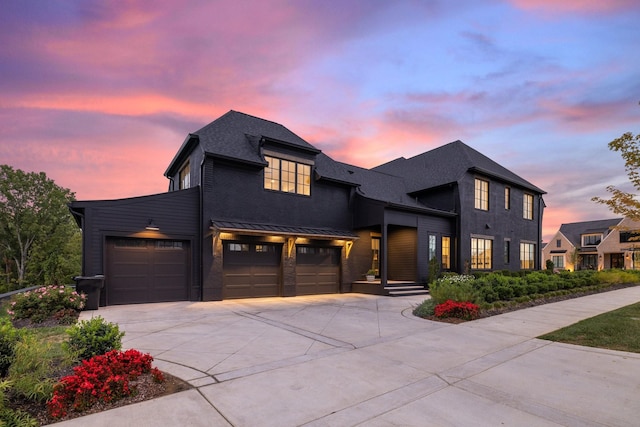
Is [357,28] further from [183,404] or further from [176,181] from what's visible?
[176,181]

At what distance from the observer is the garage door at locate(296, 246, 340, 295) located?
51.3ft

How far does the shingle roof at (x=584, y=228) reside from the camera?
1852 inches

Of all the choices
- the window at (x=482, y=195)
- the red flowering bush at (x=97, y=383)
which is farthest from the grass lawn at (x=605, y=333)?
the window at (x=482, y=195)

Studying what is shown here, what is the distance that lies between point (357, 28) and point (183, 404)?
36.8 ft

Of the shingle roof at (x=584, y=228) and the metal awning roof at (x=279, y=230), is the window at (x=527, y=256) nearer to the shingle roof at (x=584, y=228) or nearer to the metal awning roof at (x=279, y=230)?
the metal awning roof at (x=279, y=230)

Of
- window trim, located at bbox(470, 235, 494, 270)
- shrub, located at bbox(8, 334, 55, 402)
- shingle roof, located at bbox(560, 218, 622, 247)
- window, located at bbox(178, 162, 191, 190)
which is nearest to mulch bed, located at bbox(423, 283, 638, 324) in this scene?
window trim, located at bbox(470, 235, 494, 270)

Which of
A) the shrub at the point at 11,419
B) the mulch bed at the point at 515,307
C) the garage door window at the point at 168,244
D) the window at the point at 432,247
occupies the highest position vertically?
the garage door window at the point at 168,244

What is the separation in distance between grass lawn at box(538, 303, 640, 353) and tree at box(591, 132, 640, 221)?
382cm

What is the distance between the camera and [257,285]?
14.3 m

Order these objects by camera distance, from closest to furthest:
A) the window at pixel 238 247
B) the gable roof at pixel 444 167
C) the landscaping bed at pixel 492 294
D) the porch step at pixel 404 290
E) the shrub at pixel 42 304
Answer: the shrub at pixel 42 304 < the landscaping bed at pixel 492 294 < the window at pixel 238 247 < the porch step at pixel 404 290 < the gable roof at pixel 444 167

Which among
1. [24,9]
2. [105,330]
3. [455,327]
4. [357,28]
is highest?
[357,28]

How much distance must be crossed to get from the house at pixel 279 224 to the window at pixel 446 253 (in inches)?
3.2

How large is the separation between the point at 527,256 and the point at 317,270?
18769 mm

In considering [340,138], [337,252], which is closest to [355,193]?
[337,252]
